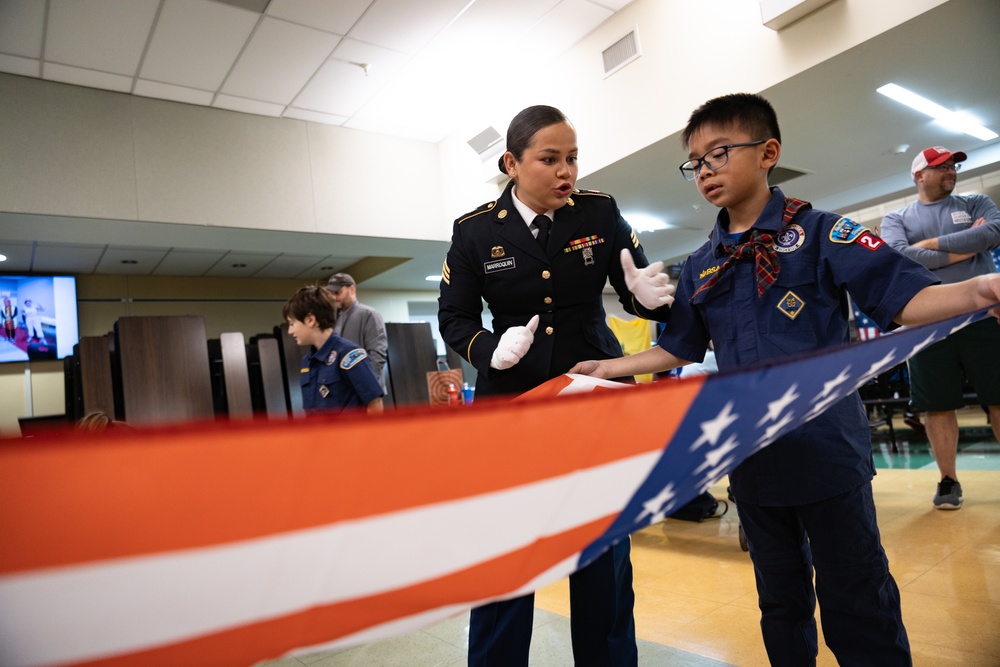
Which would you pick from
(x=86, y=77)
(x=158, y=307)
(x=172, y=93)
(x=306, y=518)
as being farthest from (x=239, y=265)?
(x=306, y=518)

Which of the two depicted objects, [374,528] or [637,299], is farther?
[637,299]

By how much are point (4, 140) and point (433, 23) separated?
326 cm

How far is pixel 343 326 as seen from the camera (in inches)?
140

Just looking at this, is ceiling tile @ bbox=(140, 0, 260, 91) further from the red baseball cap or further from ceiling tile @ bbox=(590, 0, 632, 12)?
the red baseball cap

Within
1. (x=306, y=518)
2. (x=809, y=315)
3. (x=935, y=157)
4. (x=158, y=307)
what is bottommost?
(x=306, y=518)

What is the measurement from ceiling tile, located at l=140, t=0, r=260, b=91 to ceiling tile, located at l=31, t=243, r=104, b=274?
242 centimetres

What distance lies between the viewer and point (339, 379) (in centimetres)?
257

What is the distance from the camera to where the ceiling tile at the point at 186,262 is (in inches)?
276

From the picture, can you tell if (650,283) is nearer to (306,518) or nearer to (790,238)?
(790,238)

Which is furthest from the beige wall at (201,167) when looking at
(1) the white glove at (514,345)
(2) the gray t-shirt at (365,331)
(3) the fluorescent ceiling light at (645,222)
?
(1) the white glove at (514,345)

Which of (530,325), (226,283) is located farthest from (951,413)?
(226,283)

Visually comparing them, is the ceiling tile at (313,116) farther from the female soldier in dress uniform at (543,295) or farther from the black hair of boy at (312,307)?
the female soldier in dress uniform at (543,295)

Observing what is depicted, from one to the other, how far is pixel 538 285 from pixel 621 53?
4157 mm

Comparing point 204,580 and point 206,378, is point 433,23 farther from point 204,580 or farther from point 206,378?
point 204,580
